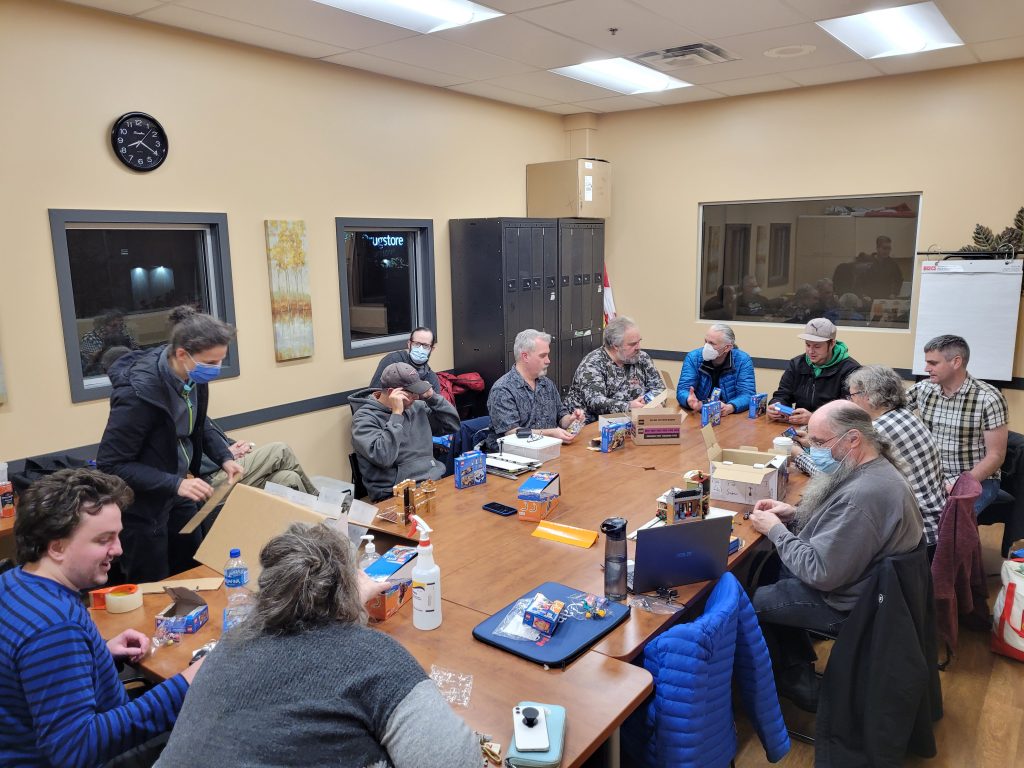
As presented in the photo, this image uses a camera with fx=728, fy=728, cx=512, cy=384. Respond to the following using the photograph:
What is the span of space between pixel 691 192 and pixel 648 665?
19.3 feet

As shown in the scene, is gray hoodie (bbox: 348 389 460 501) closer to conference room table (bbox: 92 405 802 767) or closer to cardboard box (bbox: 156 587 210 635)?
conference room table (bbox: 92 405 802 767)

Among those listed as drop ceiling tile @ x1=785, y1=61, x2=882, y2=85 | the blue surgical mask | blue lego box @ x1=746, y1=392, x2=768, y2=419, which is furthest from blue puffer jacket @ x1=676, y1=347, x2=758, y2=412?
the blue surgical mask

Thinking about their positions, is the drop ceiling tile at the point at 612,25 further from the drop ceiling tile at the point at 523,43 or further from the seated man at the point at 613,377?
the seated man at the point at 613,377

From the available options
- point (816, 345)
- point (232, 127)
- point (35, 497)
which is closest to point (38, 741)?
point (35, 497)

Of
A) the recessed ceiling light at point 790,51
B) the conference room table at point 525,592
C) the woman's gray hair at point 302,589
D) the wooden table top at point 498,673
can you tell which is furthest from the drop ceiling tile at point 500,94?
the woman's gray hair at point 302,589

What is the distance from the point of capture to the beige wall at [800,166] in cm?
567

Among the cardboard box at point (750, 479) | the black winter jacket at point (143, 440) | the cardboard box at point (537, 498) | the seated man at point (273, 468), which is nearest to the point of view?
the black winter jacket at point (143, 440)

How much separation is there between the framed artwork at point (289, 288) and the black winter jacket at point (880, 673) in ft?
13.0

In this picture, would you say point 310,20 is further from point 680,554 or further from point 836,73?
point 836,73

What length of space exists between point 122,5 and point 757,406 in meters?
4.41

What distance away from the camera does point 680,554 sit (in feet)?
7.82

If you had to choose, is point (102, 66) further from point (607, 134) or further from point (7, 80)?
point (607, 134)

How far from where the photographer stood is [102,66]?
159 inches

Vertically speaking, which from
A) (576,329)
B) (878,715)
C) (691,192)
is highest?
(691,192)
